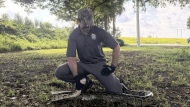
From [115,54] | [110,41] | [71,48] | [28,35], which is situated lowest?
[115,54]

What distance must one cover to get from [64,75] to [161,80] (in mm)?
3198

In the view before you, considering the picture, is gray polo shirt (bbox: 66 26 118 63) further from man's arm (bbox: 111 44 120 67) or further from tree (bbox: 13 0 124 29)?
tree (bbox: 13 0 124 29)

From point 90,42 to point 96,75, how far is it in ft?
2.16

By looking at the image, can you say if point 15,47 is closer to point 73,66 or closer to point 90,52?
point 90,52

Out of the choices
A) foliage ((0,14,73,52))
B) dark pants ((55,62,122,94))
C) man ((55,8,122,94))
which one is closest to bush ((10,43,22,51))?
foliage ((0,14,73,52))

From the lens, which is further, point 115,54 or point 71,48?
point 115,54

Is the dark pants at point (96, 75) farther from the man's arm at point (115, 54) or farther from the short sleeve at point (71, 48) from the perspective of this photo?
the short sleeve at point (71, 48)

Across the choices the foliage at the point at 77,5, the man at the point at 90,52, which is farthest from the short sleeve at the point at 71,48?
the foliage at the point at 77,5

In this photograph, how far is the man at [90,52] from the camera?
16.0ft

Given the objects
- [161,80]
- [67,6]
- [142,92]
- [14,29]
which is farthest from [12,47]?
[142,92]

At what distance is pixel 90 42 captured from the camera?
498cm

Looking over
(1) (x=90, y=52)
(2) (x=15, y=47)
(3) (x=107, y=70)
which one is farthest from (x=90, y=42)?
(2) (x=15, y=47)

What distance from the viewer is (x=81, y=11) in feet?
16.4

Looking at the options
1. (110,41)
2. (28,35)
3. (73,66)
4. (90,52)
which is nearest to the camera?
(73,66)
